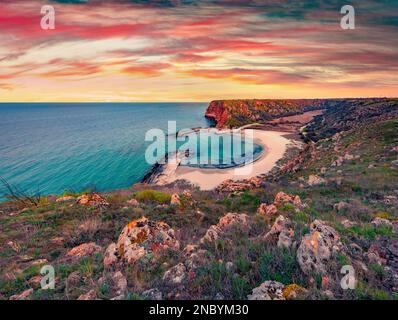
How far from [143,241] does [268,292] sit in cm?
416

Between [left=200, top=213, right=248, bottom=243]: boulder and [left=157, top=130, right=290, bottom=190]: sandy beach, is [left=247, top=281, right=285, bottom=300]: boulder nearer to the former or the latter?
[left=200, top=213, right=248, bottom=243]: boulder

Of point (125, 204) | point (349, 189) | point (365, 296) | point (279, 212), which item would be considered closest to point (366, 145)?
point (349, 189)

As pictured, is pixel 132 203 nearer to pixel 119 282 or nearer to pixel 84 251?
pixel 84 251

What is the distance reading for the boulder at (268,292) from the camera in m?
3.93

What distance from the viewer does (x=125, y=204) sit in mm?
14555

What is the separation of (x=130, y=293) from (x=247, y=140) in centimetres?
7424

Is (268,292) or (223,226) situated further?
(223,226)

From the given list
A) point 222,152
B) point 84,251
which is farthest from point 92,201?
point 222,152

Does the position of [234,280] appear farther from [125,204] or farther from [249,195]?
[249,195]

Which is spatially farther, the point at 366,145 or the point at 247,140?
the point at 247,140

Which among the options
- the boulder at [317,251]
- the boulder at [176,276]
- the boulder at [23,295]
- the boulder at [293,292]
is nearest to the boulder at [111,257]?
the boulder at [23,295]

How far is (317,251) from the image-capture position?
4.95 meters

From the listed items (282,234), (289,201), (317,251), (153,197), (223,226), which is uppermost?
(317,251)
